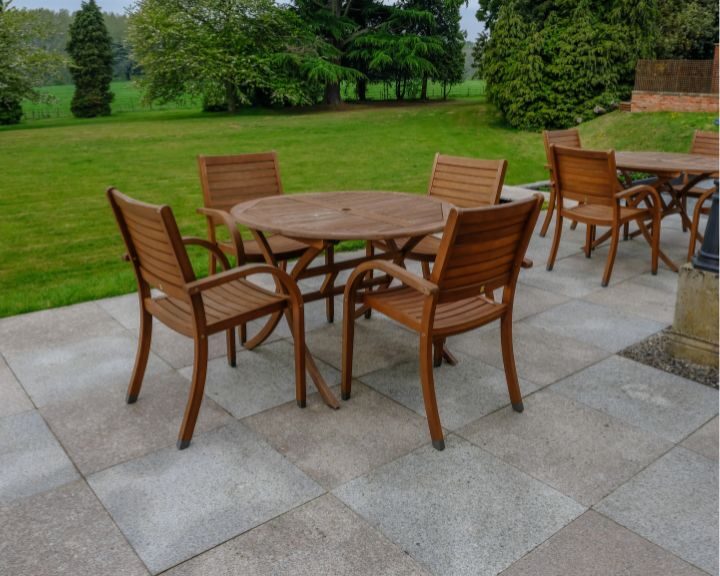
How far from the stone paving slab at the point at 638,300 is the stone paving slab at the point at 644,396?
93 centimetres

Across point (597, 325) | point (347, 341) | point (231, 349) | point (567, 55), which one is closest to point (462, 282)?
point (347, 341)

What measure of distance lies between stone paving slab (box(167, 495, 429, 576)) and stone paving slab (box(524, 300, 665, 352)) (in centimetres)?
226

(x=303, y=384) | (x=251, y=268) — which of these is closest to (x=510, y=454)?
(x=303, y=384)

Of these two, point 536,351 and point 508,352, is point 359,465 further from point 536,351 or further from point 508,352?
point 536,351

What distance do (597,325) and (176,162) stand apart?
36.5 feet

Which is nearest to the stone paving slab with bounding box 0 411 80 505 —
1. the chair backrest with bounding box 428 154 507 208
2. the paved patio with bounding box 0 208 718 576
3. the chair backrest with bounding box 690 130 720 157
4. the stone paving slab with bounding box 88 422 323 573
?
the paved patio with bounding box 0 208 718 576

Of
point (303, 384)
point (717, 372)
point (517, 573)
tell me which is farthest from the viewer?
point (717, 372)

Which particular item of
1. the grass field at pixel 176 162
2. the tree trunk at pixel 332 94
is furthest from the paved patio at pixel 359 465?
the tree trunk at pixel 332 94

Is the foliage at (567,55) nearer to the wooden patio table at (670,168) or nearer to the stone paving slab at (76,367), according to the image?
the wooden patio table at (670,168)

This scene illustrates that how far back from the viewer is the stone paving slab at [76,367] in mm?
3277

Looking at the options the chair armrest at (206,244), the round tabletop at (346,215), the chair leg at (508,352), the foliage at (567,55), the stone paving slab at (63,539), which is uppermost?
the foliage at (567,55)

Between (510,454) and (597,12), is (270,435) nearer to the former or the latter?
(510,454)

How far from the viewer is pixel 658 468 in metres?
2.58

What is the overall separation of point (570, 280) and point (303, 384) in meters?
2.98
